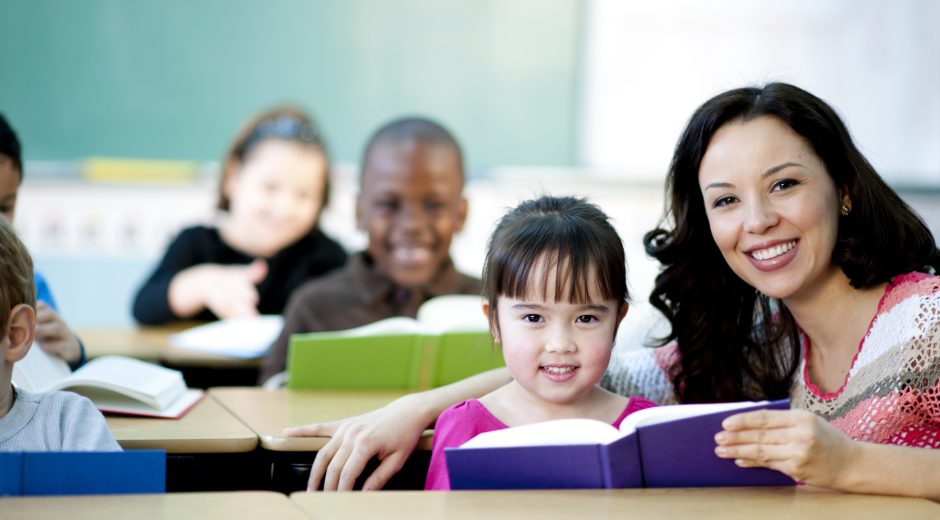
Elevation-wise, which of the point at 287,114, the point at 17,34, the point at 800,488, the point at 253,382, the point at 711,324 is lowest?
the point at 253,382

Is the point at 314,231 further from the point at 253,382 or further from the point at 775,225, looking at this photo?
the point at 775,225

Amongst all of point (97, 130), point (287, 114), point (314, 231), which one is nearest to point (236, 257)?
point (314, 231)

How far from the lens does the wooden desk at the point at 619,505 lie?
4.28 ft

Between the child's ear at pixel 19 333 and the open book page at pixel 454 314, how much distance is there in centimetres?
96

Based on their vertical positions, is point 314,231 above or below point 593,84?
below

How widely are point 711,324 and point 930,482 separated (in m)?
0.65

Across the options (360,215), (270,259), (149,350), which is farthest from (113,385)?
(270,259)

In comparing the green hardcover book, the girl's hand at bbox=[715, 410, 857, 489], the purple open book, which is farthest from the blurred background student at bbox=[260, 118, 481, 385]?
the girl's hand at bbox=[715, 410, 857, 489]

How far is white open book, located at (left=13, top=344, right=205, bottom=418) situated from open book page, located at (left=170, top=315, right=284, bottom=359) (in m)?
0.99

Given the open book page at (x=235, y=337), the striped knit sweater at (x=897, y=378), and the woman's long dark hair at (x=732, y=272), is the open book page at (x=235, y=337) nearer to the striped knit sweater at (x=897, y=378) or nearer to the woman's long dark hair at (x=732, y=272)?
the woman's long dark hair at (x=732, y=272)

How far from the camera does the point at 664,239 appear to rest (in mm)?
2123

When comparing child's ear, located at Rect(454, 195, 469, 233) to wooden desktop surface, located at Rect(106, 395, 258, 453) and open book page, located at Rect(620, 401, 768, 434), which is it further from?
open book page, located at Rect(620, 401, 768, 434)

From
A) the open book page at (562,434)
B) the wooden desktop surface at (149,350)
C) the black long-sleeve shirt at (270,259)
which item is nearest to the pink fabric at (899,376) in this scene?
the open book page at (562,434)

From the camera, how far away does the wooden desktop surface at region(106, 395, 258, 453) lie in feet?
5.71
